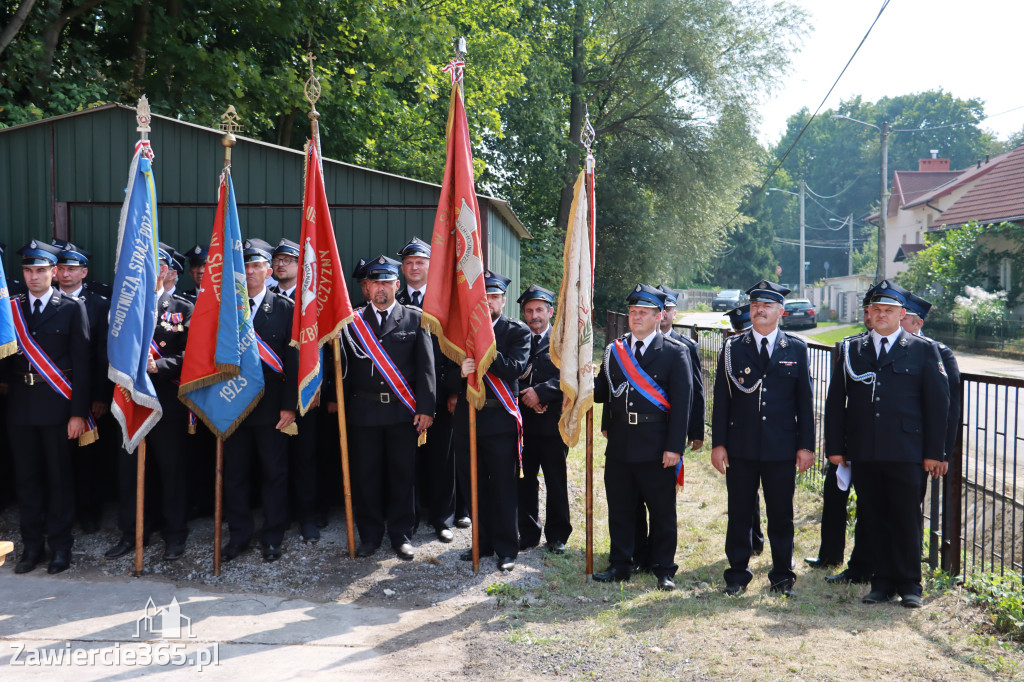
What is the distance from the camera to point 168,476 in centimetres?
569

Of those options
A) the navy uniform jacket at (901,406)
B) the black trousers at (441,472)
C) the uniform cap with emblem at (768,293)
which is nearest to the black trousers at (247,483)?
the black trousers at (441,472)

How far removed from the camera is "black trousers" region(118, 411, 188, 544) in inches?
223

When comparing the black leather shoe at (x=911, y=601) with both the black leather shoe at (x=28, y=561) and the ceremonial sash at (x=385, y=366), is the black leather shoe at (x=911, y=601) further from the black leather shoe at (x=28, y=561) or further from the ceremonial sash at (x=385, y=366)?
the black leather shoe at (x=28, y=561)

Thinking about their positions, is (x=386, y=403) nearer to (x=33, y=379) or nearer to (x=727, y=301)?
(x=33, y=379)

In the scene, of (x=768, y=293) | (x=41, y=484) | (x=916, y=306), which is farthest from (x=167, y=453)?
(x=916, y=306)

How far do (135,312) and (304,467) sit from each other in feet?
5.22

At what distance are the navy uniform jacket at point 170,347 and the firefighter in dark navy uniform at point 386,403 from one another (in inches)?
46.1

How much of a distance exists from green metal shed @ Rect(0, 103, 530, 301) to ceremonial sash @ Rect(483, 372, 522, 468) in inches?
81.7

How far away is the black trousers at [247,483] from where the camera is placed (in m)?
5.62

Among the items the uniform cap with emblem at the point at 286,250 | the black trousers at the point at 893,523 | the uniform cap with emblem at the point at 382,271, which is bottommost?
the black trousers at the point at 893,523

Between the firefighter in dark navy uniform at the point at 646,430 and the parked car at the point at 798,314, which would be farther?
the parked car at the point at 798,314

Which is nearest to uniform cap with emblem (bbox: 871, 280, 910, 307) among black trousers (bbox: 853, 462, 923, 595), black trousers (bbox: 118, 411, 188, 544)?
black trousers (bbox: 853, 462, 923, 595)

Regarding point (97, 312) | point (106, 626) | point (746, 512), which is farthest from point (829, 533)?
point (97, 312)

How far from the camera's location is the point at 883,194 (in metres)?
25.2
